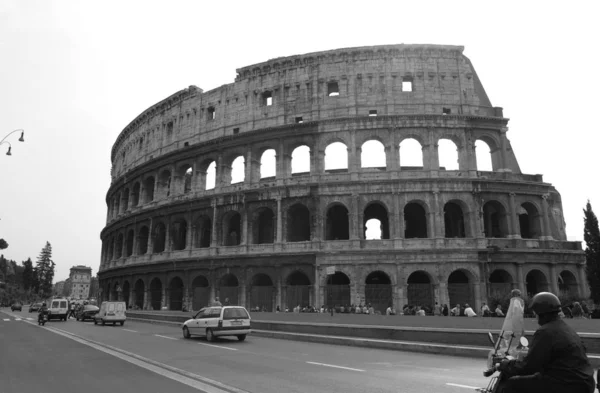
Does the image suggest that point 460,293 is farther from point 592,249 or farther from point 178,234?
point 178,234

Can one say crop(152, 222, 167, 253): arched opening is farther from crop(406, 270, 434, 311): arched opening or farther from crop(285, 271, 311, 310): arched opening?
crop(406, 270, 434, 311): arched opening

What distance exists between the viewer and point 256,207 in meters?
32.5

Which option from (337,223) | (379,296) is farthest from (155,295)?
(379,296)

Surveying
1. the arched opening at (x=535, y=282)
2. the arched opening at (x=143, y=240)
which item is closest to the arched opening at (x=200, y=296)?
the arched opening at (x=143, y=240)

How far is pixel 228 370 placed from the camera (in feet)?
30.4

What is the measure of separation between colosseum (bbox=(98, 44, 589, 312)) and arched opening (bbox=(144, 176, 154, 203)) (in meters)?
6.26

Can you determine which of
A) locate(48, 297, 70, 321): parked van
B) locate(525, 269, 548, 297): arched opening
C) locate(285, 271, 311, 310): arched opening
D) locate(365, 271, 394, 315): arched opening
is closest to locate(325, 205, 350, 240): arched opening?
locate(285, 271, 311, 310): arched opening

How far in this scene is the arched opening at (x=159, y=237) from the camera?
130 feet

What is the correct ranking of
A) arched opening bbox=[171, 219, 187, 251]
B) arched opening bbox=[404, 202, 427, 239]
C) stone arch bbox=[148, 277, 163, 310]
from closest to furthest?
arched opening bbox=[404, 202, 427, 239], arched opening bbox=[171, 219, 187, 251], stone arch bbox=[148, 277, 163, 310]

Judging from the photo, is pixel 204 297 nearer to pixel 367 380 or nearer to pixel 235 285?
pixel 235 285

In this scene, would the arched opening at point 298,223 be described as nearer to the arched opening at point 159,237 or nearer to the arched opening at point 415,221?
the arched opening at point 415,221

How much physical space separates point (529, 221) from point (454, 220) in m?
5.25

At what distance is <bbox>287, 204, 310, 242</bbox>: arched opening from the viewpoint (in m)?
32.7

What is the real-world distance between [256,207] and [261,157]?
442 centimetres
